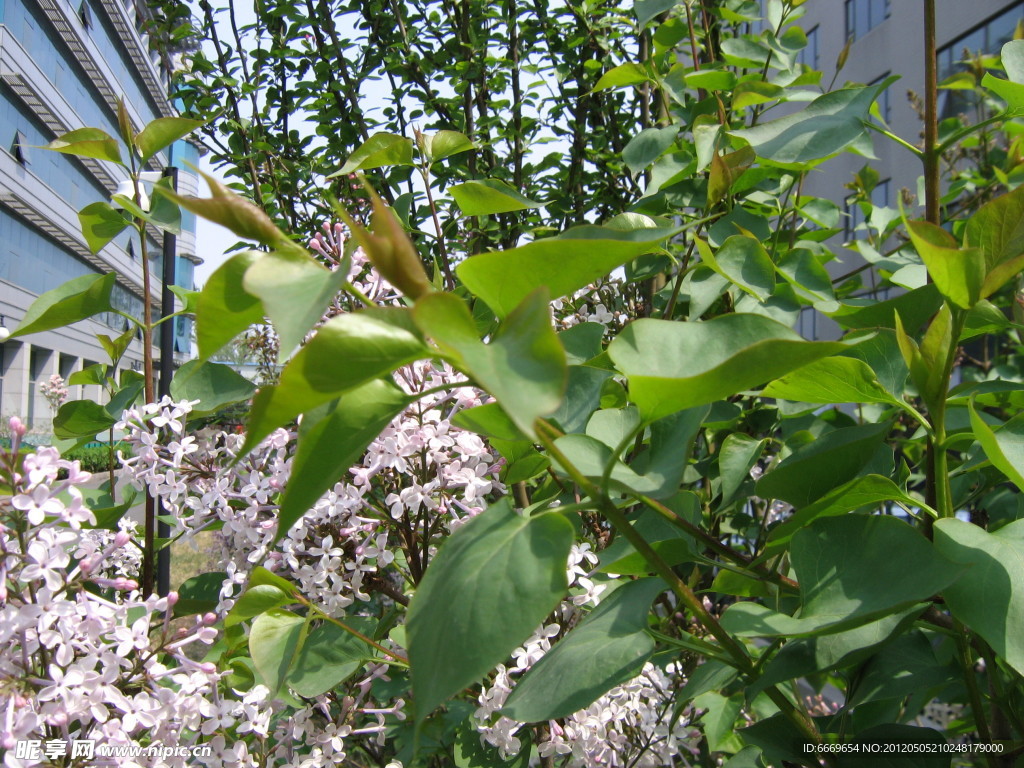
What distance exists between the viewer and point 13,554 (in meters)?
0.69

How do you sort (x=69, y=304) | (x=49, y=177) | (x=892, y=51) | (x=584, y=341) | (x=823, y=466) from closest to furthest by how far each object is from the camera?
(x=823, y=466), (x=584, y=341), (x=69, y=304), (x=892, y=51), (x=49, y=177)

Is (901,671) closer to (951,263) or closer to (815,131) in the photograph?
(951,263)

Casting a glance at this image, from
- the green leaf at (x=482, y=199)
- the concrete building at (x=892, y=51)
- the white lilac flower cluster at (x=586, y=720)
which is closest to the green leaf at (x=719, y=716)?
the white lilac flower cluster at (x=586, y=720)

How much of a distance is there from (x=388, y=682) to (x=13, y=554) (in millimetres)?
488

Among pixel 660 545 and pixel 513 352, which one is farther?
pixel 660 545

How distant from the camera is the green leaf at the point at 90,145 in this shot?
85 centimetres

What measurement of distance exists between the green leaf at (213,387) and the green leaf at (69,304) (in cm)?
13

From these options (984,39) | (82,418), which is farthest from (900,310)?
(984,39)

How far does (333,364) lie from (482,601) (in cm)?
13

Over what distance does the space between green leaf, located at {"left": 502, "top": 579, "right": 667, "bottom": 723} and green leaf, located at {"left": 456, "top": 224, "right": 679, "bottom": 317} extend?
0.75 ft

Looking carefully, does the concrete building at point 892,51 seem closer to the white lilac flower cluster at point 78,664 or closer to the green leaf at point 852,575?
the green leaf at point 852,575

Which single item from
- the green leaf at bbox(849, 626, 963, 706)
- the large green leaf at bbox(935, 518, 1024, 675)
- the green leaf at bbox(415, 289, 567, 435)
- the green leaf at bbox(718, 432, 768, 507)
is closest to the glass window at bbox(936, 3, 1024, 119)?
the green leaf at bbox(718, 432, 768, 507)

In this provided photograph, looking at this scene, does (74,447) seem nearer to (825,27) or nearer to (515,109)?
(515,109)

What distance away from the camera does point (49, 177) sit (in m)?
24.8
